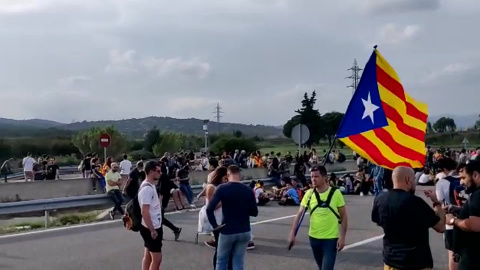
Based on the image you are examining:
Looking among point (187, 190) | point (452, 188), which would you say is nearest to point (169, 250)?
point (452, 188)

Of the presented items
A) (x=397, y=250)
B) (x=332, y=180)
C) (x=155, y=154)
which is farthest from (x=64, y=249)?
(x=155, y=154)

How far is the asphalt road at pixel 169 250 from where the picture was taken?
10398 millimetres

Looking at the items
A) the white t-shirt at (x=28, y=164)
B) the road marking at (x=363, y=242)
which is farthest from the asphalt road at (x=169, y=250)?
the white t-shirt at (x=28, y=164)

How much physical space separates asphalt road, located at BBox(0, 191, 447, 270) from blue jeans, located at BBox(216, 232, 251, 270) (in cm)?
233

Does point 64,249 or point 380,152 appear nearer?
point 380,152

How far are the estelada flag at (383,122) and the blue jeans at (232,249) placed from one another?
7.62ft

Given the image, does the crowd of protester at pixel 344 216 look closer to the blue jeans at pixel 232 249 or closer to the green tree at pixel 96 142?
the blue jeans at pixel 232 249

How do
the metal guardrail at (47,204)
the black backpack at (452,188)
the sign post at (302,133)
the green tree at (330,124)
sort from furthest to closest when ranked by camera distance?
the green tree at (330,124), the sign post at (302,133), the metal guardrail at (47,204), the black backpack at (452,188)

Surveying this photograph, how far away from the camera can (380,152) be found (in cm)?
945

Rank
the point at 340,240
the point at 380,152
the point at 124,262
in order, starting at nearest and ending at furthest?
the point at 340,240, the point at 380,152, the point at 124,262

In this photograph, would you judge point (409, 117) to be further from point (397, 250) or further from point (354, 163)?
point (354, 163)

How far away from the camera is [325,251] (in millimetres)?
7332

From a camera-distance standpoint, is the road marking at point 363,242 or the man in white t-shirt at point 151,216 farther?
the road marking at point 363,242

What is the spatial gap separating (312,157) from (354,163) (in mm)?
6953
